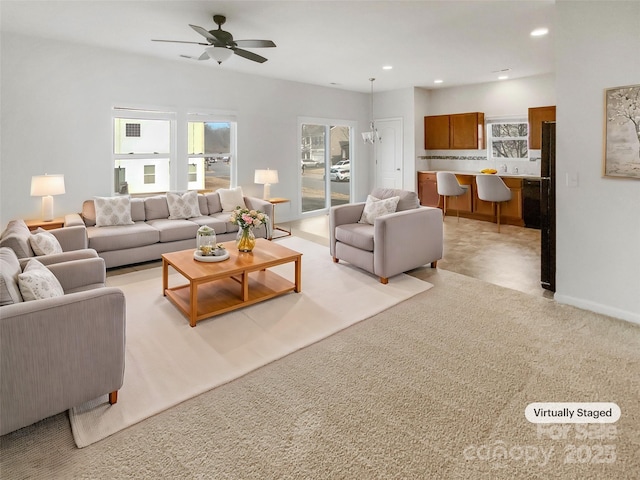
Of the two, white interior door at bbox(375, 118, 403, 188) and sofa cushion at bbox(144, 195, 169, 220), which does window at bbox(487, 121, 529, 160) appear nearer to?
white interior door at bbox(375, 118, 403, 188)

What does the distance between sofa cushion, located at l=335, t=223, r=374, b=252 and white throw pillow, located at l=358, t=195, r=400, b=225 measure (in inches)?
3.6

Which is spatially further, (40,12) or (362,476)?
(40,12)

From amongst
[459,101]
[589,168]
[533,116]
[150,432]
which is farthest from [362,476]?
[459,101]

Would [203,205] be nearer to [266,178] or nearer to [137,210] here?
[137,210]

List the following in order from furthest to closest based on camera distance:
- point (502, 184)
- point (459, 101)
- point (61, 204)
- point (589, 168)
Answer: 1. point (459, 101)
2. point (502, 184)
3. point (61, 204)
4. point (589, 168)

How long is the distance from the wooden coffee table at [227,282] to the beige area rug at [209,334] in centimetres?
8

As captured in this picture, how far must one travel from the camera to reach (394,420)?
6.49ft

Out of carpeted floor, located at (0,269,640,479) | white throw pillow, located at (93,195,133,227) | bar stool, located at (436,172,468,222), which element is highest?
bar stool, located at (436,172,468,222)

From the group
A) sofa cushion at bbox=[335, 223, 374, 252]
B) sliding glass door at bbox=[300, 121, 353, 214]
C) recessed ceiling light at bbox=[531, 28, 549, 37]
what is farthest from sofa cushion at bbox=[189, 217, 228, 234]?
recessed ceiling light at bbox=[531, 28, 549, 37]

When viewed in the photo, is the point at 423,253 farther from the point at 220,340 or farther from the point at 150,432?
the point at 150,432

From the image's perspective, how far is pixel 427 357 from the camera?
2586 mm

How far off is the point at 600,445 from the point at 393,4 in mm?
3702

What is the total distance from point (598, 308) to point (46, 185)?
18.7ft

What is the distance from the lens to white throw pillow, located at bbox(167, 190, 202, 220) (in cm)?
532
